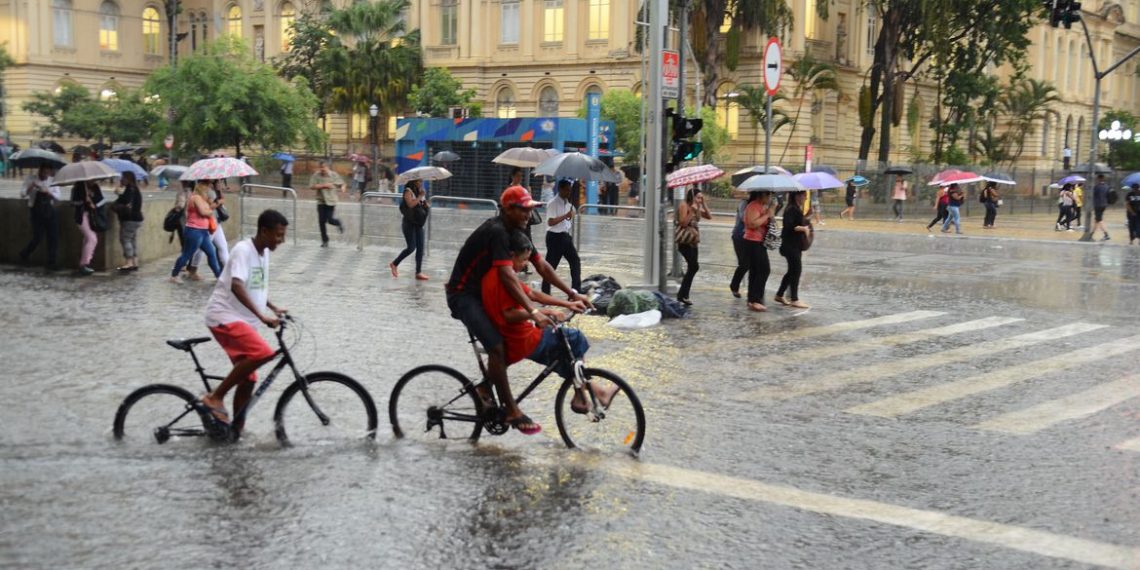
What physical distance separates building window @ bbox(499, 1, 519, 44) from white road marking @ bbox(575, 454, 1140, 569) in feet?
173

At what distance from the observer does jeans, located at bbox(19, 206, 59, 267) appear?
1827cm

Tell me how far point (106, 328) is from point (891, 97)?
42.4 m

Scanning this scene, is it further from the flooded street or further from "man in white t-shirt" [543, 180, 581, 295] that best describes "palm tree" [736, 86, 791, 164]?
the flooded street

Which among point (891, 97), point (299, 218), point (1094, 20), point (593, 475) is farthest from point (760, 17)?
point (593, 475)

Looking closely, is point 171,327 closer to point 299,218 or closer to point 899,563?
point 899,563

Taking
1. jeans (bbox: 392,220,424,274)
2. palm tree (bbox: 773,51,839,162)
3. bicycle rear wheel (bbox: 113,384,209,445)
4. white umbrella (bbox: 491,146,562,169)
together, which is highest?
palm tree (bbox: 773,51,839,162)

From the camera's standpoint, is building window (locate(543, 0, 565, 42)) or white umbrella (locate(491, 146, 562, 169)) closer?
white umbrella (locate(491, 146, 562, 169))

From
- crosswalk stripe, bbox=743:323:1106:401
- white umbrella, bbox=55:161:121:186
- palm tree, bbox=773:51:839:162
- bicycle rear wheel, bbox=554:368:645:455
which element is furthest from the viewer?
palm tree, bbox=773:51:839:162

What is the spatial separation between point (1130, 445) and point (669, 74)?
30.1ft

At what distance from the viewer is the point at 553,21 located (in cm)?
5766

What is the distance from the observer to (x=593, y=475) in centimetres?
749

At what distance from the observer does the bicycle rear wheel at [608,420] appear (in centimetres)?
784

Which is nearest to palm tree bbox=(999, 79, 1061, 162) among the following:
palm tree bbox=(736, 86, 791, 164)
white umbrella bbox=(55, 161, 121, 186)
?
palm tree bbox=(736, 86, 791, 164)

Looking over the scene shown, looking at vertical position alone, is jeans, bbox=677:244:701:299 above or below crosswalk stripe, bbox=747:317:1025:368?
above
